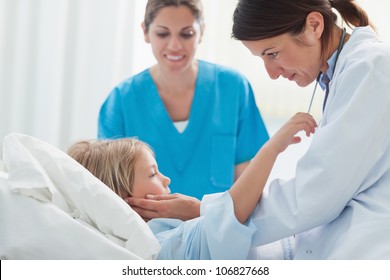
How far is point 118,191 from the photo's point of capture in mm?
1545

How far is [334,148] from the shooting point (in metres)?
1.27

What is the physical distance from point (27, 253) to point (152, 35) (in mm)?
1383

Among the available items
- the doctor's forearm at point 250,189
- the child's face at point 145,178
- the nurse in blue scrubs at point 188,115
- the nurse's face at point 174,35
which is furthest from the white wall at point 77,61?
the doctor's forearm at point 250,189

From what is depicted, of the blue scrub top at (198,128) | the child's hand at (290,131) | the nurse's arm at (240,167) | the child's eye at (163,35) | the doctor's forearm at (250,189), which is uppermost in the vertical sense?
the child's eye at (163,35)

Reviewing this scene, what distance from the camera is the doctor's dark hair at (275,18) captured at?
141cm

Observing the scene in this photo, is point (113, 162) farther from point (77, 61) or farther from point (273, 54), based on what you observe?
point (77, 61)

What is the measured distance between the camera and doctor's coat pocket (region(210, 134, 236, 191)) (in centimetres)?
247

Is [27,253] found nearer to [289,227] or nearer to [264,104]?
[289,227]

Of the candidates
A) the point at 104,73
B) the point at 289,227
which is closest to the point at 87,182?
the point at 289,227

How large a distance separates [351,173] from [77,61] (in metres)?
2.17

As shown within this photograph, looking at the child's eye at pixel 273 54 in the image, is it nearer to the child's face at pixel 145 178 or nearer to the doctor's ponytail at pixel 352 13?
the doctor's ponytail at pixel 352 13

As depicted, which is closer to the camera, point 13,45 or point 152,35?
point 152,35

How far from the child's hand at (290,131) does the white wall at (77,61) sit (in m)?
1.68

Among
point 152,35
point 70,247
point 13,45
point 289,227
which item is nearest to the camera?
point 70,247
